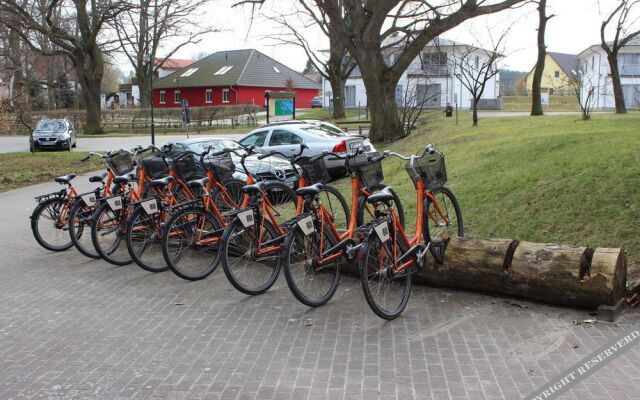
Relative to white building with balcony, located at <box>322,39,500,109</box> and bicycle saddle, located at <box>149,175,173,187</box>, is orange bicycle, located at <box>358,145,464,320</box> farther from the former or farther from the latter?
white building with balcony, located at <box>322,39,500,109</box>

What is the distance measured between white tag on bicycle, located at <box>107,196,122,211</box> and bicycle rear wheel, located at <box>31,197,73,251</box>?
3.43 ft

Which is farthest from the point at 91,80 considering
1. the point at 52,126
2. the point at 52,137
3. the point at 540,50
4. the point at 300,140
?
the point at 300,140

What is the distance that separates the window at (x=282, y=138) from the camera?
15.7m

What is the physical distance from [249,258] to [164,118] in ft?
145

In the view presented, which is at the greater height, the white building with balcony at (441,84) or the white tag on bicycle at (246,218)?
the white building with balcony at (441,84)

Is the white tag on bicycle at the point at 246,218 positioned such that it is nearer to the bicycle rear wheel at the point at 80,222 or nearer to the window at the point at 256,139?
the bicycle rear wheel at the point at 80,222

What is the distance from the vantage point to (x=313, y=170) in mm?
6387

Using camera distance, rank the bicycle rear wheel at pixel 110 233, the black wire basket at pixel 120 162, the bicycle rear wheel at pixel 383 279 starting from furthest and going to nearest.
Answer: the black wire basket at pixel 120 162 → the bicycle rear wheel at pixel 110 233 → the bicycle rear wheel at pixel 383 279

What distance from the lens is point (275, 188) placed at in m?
6.50

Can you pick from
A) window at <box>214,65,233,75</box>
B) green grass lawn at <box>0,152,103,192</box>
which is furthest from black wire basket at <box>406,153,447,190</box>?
window at <box>214,65,233,75</box>

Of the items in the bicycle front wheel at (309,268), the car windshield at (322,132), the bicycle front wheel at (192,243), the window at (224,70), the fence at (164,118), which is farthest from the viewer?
the window at (224,70)

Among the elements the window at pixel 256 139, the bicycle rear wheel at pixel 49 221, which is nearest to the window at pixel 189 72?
the window at pixel 256 139

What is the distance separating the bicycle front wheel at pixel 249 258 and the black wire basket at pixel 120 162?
3.23m

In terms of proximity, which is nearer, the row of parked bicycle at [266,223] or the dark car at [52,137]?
the row of parked bicycle at [266,223]
